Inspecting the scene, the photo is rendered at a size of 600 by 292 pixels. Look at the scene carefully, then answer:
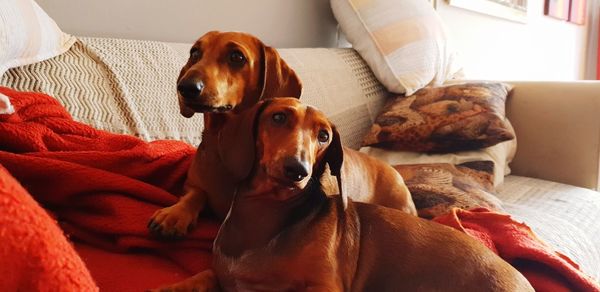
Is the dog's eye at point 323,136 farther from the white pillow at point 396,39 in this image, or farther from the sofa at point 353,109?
the white pillow at point 396,39

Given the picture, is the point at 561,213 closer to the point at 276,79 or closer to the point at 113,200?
the point at 276,79

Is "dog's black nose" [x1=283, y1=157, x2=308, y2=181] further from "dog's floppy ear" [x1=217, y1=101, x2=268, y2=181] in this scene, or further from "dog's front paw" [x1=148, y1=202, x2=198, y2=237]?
"dog's front paw" [x1=148, y1=202, x2=198, y2=237]

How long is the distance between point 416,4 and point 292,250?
5.12ft

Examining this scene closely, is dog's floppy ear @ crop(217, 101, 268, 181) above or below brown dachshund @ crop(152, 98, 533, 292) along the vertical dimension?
above

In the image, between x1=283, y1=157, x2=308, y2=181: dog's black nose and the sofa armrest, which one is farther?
the sofa armrest

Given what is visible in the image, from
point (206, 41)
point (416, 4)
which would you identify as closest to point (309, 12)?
point (416, 4)

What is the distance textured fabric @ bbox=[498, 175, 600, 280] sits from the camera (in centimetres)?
127

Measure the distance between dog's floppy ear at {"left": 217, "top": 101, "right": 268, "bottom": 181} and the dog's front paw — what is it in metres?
0.15

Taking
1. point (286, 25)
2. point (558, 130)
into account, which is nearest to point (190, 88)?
point (286, 25)

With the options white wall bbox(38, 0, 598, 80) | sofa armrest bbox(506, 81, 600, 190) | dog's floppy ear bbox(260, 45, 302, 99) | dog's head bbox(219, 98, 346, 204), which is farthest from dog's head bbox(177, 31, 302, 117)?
sofa armrest bbox(506, 81, 600, 190)

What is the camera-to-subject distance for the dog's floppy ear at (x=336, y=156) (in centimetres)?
86

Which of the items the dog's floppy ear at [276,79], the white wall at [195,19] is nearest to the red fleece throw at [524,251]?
the dog's floppy ear at [276,79]

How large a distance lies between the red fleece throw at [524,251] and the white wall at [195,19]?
39.7 inches

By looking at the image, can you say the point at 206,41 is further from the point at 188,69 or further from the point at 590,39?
the point at 590,39
